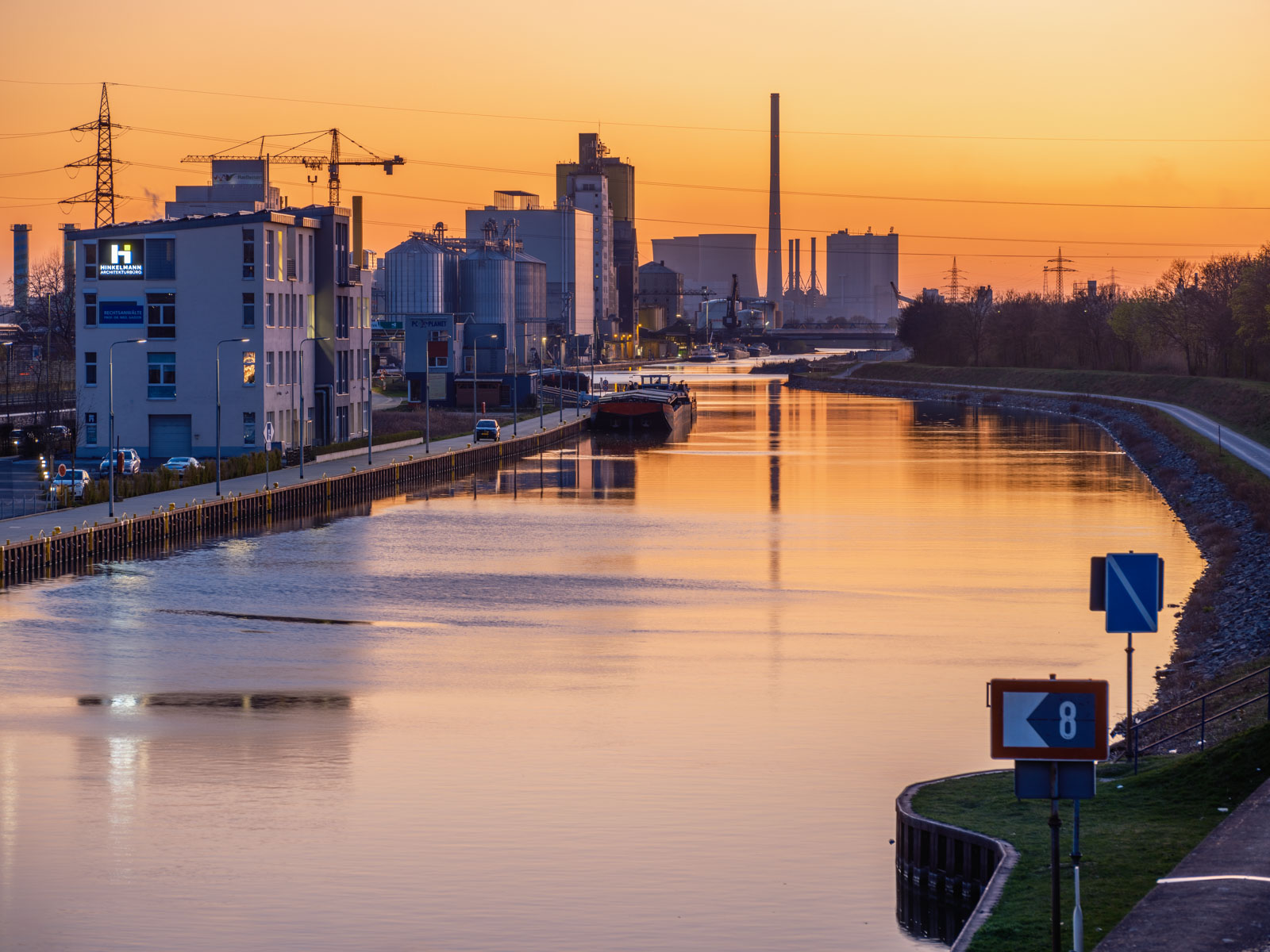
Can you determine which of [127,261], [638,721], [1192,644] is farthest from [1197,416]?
[638,721]

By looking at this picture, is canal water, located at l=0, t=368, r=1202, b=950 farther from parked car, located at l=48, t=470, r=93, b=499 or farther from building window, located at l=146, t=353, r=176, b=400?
building window, located at l=146, t=353, r=176, b=400

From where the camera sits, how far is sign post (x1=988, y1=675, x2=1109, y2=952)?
1681 cm

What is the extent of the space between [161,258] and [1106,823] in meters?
82.2

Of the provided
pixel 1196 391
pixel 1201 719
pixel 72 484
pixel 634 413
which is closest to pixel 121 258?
pixel 72 484

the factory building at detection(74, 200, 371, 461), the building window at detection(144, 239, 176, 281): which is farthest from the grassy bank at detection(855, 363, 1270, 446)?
the building window at detection(144, 239, 176, 281)

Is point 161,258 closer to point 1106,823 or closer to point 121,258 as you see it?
point 121,258

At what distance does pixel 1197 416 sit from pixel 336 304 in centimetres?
6215

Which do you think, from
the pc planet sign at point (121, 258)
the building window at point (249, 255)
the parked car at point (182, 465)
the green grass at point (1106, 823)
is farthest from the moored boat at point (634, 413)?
the green grass at point (1106, 823)

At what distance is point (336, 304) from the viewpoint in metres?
107

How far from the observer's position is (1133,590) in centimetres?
2359

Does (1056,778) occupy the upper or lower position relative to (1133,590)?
lower

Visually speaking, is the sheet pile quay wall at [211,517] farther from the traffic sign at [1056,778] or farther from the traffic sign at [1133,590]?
the traffic sign at [1056,778]

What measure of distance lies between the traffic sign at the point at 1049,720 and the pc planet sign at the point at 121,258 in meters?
86.6

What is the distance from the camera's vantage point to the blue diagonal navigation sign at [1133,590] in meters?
23.5
